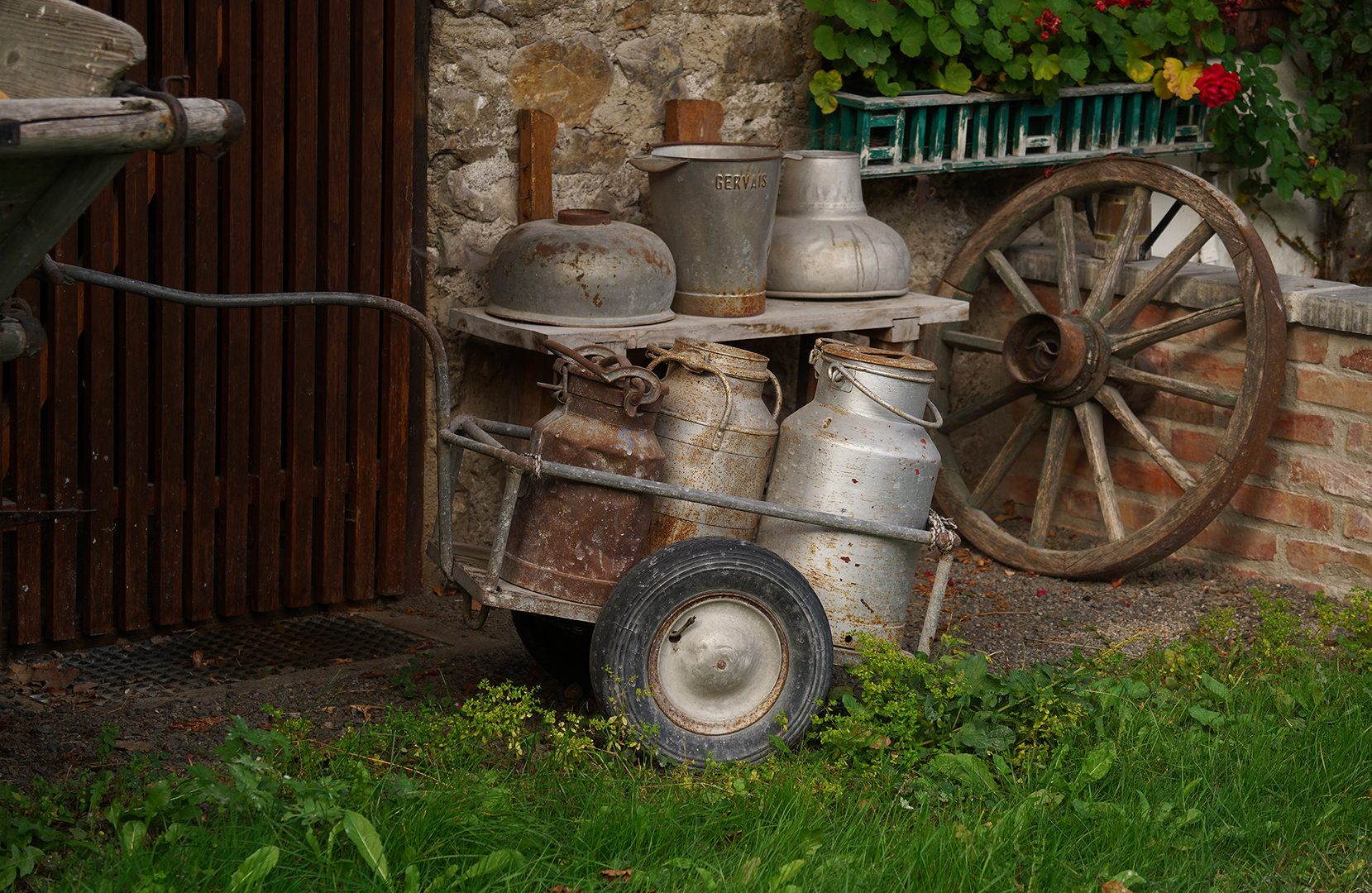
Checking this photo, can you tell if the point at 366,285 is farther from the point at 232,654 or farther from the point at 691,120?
the point at 691,120

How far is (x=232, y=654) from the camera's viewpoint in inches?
149

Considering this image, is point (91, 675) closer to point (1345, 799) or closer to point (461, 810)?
point (461, 810)

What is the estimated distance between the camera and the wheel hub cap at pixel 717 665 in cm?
304

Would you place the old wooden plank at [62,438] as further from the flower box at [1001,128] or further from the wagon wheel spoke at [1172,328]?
the wagon wheel spoke at [1172,328]

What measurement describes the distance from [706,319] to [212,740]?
1.78 metres

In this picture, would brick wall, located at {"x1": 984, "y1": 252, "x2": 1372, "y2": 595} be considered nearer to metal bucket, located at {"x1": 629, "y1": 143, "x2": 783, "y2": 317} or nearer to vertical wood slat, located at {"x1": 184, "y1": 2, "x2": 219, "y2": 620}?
metal bucket, located at {"x1": 629, "y1": 143, "x2": 783, "y2": 317}

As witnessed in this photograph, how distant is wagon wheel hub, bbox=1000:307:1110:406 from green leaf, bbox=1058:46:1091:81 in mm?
836

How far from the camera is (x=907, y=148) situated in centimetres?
481

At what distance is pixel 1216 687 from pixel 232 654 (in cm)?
255

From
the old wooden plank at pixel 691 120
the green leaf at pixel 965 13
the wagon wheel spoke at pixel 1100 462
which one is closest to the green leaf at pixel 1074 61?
the green leaf at pixel 965 13

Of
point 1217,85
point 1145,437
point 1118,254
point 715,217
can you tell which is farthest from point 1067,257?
point 715,217

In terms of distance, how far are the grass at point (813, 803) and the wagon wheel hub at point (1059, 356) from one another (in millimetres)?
1526

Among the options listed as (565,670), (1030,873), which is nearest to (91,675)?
(565,670)

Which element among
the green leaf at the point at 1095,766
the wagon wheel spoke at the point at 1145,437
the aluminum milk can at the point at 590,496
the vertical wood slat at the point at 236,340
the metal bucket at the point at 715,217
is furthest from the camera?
the wagon wheel spoke at the point at 1145,437
